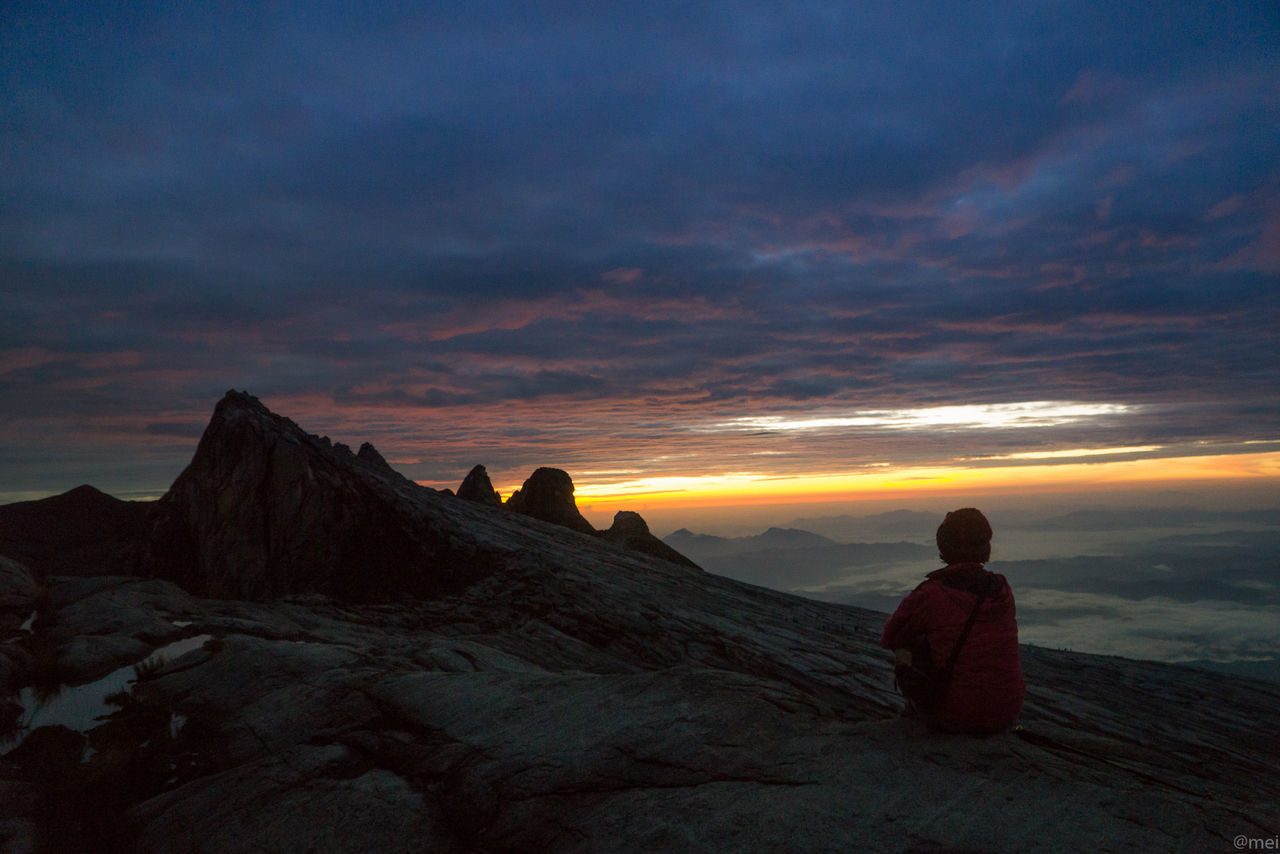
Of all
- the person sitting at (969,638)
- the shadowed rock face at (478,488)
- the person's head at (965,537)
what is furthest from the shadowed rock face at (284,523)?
the shadowed rock face at (478,488)

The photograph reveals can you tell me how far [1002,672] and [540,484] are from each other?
60.6 meters

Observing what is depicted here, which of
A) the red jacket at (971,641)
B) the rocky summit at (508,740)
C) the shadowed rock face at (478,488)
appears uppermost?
the shadowed rock face at (478,488)

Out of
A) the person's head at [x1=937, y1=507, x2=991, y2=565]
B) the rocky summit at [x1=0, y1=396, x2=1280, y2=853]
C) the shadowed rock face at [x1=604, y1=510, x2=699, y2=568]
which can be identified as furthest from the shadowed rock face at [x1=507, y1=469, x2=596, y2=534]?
the person's head at [x1=937, y1=507, x2=991, y2=565]

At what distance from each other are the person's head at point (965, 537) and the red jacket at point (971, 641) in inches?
8.5

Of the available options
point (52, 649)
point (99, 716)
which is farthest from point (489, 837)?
point (52, 649)

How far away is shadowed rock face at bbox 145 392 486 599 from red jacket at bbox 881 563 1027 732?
21568 mm

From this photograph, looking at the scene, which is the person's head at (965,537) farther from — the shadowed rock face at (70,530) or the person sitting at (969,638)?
the shadowed rock face at (70,530)

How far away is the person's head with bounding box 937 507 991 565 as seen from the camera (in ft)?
31.0

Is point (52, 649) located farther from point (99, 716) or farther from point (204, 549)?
point (204, 549)

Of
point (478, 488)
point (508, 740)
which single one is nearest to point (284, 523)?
point (508, 740)

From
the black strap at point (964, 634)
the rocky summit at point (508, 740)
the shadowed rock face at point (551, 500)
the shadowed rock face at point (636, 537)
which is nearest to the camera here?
the rocky summit at point (508, 740)

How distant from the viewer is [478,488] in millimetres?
61875

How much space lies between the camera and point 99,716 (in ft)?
43.9

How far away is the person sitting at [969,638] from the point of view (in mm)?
8961
